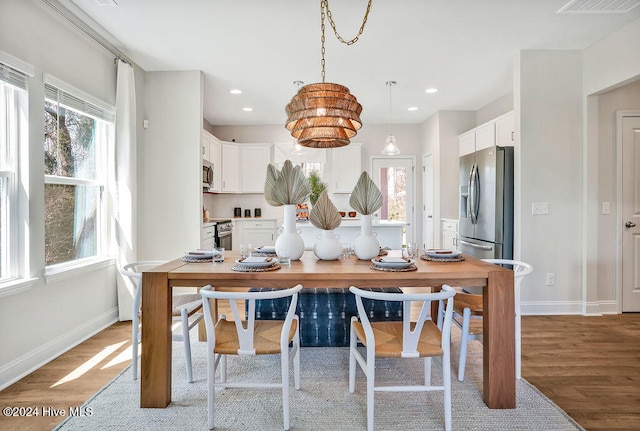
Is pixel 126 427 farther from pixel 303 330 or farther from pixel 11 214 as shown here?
pixel 11 214

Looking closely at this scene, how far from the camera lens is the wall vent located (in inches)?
104

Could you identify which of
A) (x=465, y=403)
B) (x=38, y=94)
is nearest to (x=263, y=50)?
(x=38, y=94)

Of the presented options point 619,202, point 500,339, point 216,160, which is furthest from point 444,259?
point 216,160

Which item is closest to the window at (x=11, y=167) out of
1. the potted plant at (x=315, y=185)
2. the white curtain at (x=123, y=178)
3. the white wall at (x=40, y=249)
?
the white wall at (x=40, y=249)

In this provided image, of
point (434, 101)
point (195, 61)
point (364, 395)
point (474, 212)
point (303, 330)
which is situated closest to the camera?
point (364, 395)

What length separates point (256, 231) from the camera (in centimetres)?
604

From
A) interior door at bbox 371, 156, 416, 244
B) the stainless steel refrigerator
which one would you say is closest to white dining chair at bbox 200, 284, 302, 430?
the stainless steel refrigerator

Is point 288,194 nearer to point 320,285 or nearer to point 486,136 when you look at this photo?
point 320,285

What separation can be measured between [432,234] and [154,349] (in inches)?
195

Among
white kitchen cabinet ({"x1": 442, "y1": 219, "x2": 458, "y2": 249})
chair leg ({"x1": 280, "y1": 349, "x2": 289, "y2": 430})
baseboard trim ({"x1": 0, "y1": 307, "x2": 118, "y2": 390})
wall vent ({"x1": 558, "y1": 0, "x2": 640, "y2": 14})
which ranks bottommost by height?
baseboard trim ({"x1": 0, "y1": 307, "x2": 118, "y2": 390})

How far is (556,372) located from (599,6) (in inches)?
106

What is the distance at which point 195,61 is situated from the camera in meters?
3.69

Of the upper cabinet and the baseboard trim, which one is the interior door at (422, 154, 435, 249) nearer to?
the upper cabinet

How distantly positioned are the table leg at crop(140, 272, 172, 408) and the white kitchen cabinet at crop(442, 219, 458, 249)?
13.4ft
